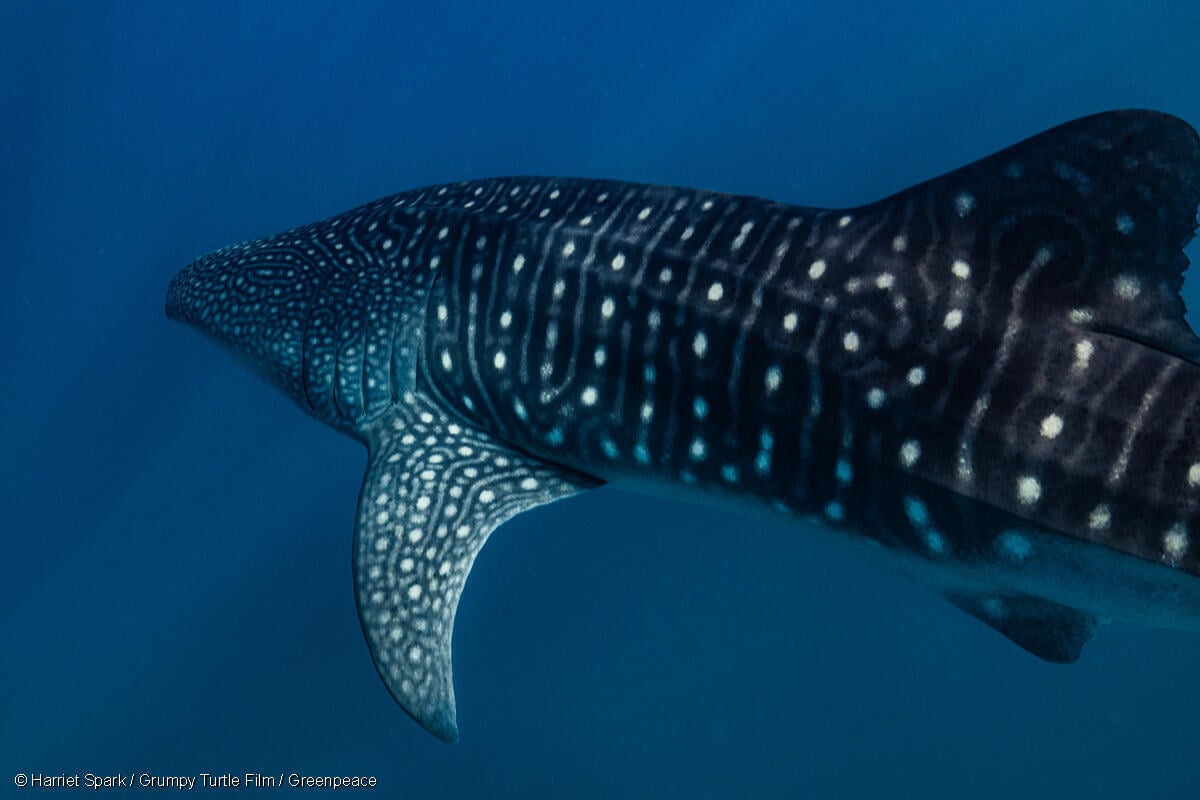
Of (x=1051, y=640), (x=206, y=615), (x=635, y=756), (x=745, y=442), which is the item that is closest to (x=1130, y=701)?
(x=635, y=756)

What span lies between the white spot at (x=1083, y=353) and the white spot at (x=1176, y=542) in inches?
20.5

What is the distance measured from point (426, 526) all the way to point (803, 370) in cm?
193

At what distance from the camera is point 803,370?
10.3 feet

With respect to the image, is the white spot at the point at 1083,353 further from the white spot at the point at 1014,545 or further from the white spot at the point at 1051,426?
the white spot at the point at 1014,545

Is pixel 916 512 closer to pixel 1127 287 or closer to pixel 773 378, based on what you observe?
pixel 773 378

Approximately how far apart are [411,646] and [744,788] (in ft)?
25.0

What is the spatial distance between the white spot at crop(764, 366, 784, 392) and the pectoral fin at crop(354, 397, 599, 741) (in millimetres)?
1256

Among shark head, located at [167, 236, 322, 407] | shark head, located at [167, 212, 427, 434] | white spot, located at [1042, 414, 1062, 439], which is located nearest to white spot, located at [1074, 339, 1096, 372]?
white spot, located at [1042, 414, 1062, 439]

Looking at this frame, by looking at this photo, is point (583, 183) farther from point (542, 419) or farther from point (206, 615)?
point (206, 615)

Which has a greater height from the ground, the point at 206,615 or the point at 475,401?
the point at 475,401

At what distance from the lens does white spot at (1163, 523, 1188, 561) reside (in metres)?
2.45

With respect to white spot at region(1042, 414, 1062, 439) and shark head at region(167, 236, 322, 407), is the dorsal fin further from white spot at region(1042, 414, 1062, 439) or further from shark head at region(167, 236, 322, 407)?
shark head at region(167, 236, 322, 407)

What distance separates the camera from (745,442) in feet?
11.0

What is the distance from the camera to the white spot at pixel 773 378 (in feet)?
10.4
